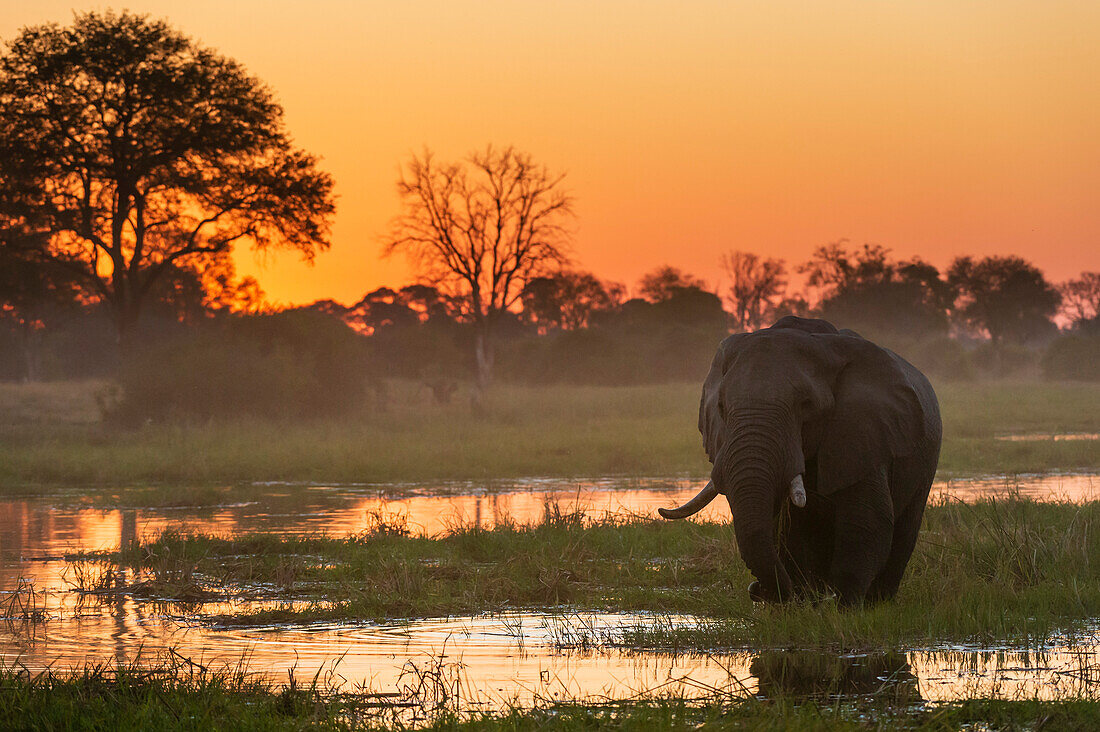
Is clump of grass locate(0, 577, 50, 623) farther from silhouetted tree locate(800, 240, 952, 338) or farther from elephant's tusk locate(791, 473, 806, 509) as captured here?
silhouetted tree locate(800, 240, 952, 338)

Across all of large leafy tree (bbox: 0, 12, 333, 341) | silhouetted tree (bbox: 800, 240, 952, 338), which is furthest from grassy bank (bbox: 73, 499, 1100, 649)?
silhouetted tree (bbox: 800, 240, 952, 338)

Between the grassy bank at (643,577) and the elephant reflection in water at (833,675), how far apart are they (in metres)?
0.28

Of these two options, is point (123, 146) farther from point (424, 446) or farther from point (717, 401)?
point (717, 401)

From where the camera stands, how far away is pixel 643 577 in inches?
428

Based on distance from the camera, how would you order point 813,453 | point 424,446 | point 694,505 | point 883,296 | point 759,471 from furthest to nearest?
point 883,296, point 424,446, point 694,505, point 813,453, point 759,471

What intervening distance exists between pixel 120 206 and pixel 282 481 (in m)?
14.1

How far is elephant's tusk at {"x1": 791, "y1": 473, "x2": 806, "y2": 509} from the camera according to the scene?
747 cm

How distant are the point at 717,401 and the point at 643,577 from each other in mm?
3068

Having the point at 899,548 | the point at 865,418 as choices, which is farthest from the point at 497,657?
the point at 899,548

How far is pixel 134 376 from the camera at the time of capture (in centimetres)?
3159

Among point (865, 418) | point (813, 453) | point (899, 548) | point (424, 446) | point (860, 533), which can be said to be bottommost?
point (899, 548)

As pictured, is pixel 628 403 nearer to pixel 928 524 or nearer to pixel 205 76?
pixel 205 76

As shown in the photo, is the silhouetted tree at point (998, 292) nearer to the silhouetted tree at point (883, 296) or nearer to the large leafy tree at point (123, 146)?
the silhouetted tree at point (883, 296)

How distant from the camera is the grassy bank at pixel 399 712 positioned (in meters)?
5.91
